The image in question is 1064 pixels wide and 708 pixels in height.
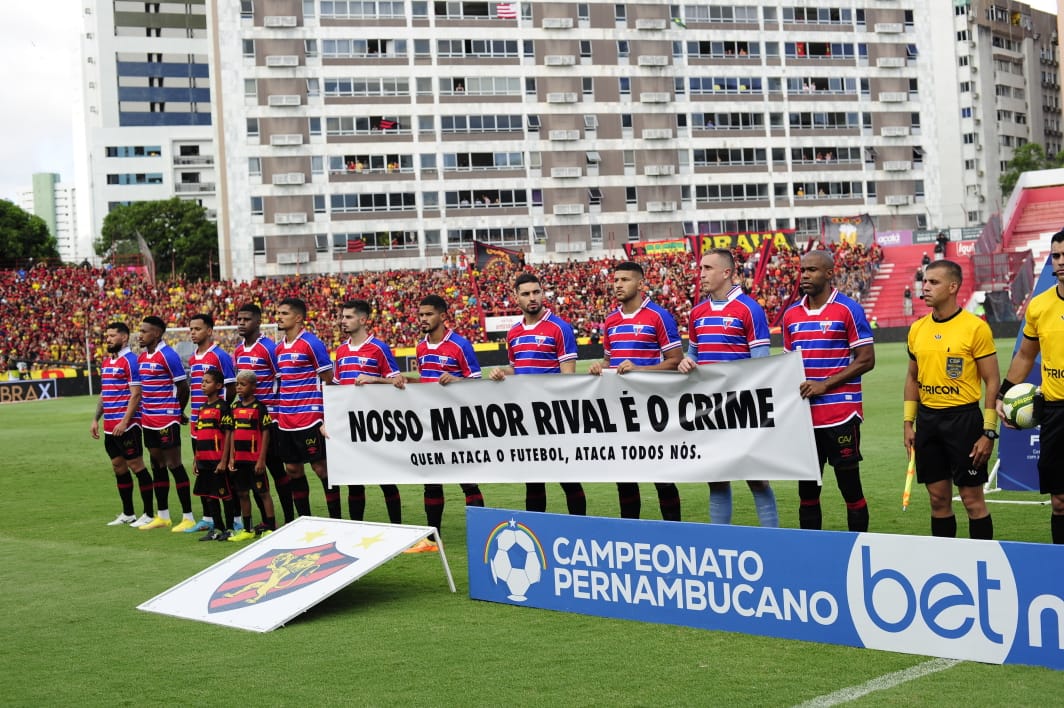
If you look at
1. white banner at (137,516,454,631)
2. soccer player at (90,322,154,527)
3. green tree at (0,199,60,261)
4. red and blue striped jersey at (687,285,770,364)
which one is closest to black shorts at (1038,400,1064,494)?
red and blue striped jersey at (687,285,770,364)

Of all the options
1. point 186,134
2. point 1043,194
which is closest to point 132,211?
point 186,134

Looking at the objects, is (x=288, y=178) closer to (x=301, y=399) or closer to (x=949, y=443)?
(x=301, y=399)

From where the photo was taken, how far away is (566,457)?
913 centimetres

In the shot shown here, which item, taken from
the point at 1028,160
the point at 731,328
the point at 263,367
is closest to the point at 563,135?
the point at 1028,160

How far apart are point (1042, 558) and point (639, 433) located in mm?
3496

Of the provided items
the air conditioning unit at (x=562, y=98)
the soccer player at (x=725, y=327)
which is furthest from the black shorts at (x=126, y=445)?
the air conditioning unit at (x=562, y=98)

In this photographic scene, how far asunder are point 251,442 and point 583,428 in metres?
4.42

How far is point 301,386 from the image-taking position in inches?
452

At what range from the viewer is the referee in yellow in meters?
7.47

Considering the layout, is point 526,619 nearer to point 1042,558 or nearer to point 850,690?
point 850,690

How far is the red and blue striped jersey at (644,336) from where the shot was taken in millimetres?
9242

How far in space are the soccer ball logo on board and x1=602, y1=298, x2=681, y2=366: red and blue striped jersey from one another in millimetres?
1805

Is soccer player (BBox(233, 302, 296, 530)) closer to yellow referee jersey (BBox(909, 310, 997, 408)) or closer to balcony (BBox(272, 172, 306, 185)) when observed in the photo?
yellow referee jersey (BBox(909, 310, 997, 408))

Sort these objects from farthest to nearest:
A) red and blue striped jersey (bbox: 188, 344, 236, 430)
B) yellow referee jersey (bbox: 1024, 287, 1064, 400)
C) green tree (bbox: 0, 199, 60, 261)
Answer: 1. green tree (bbox: 0, 199, 60, 261)
2. red and blue striped jersey (bbox: 188, 344, 236, 430)
3. yellow referee jersey (bbox: 1024, 287, 1064, 400)
